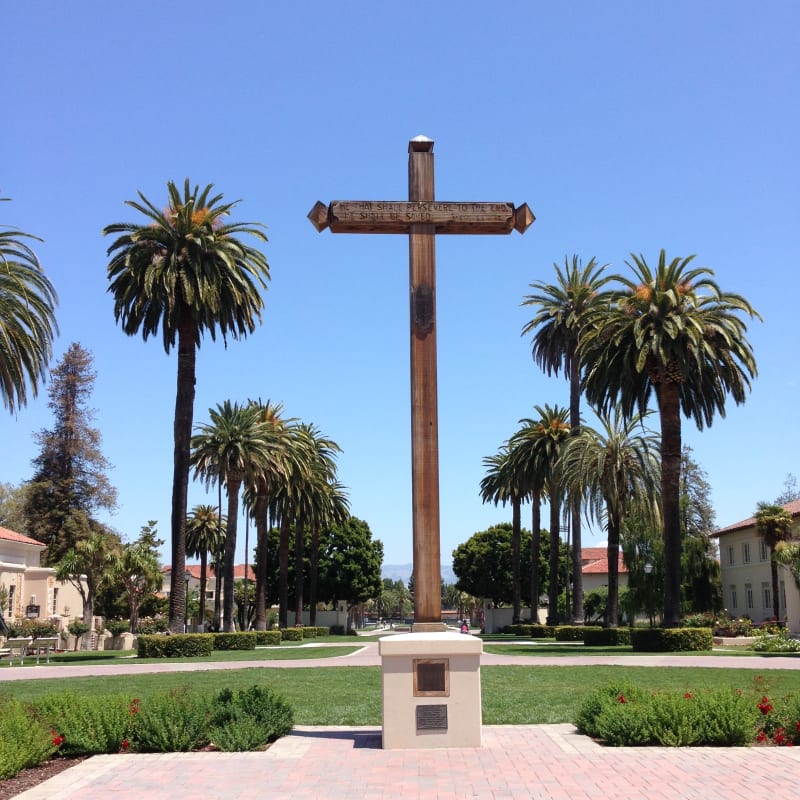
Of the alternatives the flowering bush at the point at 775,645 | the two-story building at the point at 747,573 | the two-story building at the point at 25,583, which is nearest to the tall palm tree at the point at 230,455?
the two-story building at the point at 25,583

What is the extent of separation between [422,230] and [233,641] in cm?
3512

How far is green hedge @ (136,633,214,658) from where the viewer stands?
122ft

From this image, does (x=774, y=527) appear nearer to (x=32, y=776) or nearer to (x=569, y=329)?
(x=569, y=329)

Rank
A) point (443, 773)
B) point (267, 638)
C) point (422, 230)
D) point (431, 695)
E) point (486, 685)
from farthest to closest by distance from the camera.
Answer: point (267, 638) < point (486, 685) < point (422, 230) < point (431, 695) < point (443, 773)

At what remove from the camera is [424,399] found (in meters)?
12.4

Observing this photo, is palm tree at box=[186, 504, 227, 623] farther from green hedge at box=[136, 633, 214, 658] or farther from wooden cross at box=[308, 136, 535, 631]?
wooden cross at box=[308, 136, 535, 631]

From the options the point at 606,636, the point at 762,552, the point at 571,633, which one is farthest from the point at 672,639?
the point at 762,552

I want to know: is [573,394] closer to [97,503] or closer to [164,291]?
[164,291]

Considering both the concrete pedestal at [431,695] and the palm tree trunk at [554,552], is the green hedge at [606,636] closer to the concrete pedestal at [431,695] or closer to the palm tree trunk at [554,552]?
the palm tree trunk at [554,552]

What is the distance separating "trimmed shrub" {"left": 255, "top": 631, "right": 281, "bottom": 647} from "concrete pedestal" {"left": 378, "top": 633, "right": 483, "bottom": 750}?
38768 millimetres

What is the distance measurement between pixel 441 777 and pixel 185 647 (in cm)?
3008

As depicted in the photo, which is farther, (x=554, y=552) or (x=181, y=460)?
(x=554, y=552)

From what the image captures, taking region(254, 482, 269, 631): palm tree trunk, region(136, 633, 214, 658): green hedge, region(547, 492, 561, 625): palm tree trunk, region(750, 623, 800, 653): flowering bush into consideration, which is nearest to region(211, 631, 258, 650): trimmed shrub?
region(136, 633, 214, 658): green hedge

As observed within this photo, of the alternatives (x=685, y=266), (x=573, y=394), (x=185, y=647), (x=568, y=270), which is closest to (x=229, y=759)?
(x=185, y=647)
